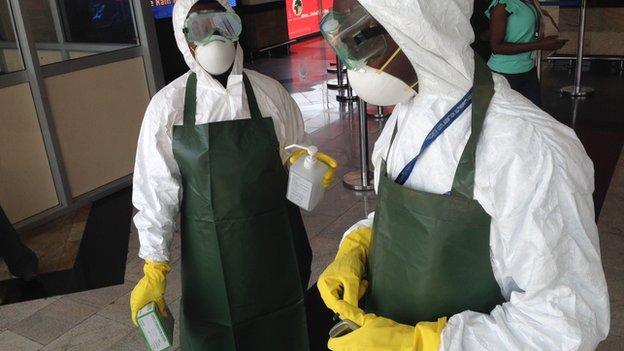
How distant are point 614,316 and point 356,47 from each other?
6.76 feet

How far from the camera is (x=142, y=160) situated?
1837 millimetres

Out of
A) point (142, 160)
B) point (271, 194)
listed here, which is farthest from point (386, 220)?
point (142, 160)

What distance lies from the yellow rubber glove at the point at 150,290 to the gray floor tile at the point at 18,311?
1.54 metres

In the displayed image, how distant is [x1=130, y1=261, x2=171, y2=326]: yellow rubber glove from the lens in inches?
69.6

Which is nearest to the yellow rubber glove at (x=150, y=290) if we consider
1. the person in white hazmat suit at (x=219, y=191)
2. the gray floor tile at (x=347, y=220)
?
the person in white hazmat suit at (x=219, y=191)

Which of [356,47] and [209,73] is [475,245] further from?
[209,73]

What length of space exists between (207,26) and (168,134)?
39cm

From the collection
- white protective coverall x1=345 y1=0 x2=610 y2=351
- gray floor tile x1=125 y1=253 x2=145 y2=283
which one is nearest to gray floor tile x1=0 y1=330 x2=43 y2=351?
gray floor tile x1=125 y1=253 x2=145 y2=283

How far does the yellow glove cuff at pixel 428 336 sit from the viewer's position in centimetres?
109

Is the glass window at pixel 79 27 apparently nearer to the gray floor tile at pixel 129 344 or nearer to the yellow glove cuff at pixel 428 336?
the gray floor tile at pixel 129 344

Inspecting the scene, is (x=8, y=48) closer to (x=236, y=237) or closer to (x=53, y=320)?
(x=53, y=320)

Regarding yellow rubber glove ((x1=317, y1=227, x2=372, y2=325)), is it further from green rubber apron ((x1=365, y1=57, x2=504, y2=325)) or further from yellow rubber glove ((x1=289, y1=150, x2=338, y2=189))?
yellow rubber glove ((x1=289, y1=150, x2=338, y2=189))

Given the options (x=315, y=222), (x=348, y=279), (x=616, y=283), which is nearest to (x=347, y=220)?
(x=315, y=222)

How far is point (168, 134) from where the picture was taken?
184 cm
